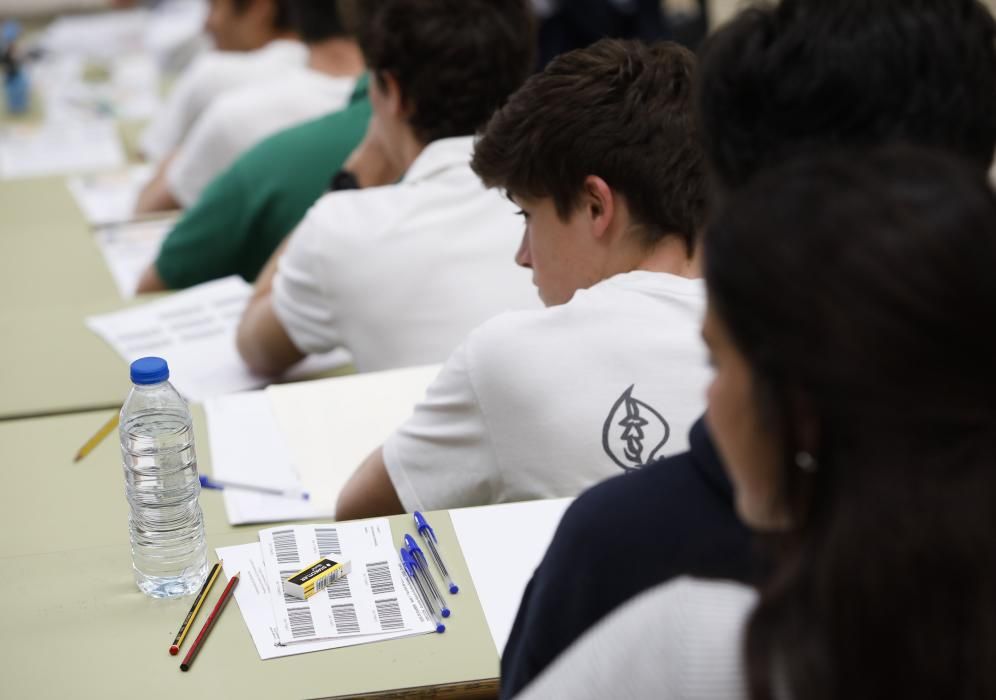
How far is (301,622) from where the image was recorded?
3.98 feet

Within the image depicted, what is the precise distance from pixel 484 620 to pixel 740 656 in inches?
23.4

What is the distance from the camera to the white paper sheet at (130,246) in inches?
103

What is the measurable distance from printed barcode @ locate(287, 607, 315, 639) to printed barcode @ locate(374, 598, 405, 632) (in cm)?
7

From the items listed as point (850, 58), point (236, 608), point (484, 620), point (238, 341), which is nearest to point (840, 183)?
point (850, 58)

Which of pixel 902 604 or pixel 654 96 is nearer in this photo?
pixel 902 604

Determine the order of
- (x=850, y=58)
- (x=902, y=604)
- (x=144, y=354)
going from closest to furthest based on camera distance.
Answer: (x=902, y=604)
(x=850, y=58)
(x=144, y=354)

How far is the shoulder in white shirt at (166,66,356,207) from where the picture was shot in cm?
294

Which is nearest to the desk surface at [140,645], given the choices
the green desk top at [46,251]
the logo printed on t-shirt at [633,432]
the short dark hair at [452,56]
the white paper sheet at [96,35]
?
the logo printed on t-shirt at [633,432]

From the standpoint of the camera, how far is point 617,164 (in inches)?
60.3

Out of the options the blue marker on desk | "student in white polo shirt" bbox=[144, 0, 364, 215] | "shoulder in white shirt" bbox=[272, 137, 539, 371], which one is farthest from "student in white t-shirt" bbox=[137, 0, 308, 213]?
the blue marker on desk

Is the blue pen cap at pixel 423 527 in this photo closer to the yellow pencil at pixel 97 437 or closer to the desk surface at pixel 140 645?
the desk surface at pixel 140 645

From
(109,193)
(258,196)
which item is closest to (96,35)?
(109,193)

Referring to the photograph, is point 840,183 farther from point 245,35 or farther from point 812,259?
point 245,35

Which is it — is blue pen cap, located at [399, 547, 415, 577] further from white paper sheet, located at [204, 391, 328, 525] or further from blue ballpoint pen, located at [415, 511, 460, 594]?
white paper sheet, located at [204, 391, 328, 525]
